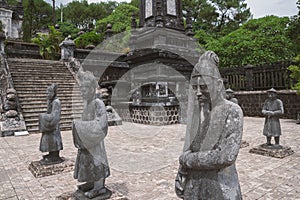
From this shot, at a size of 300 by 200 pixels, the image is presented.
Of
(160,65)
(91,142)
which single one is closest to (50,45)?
(160,65)

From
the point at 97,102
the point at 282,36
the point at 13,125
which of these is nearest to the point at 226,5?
the point at 282,36

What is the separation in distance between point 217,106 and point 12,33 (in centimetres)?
3944

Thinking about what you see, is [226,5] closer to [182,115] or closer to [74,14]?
[182,115]

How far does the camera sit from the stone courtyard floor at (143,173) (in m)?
3.61

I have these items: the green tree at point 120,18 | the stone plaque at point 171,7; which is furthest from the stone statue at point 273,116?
the green tree at point 120,18

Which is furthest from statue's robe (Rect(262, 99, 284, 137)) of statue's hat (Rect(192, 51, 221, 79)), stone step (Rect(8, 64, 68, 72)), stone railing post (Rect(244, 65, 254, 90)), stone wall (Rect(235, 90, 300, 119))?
stone step (Rect(8, 64, 68, 72))

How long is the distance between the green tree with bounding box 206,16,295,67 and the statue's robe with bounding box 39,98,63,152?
1710 centimetres

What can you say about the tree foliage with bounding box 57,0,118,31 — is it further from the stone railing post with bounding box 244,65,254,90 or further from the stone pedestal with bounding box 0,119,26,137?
the stone pedestal with bounding box 0,119,26,137

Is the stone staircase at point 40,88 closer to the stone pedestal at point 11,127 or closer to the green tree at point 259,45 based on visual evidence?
the stone pedestal at point 11,127

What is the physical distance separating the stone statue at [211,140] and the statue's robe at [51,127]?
11.5ft

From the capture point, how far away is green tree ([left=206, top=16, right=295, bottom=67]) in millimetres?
18094

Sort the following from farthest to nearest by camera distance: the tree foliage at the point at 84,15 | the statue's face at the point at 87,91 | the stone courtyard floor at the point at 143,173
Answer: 1. the tree foliage at the point at 84,15
2. the stone courtyard floor at the point at 143,173
3. the statue's face at the point at 87,91

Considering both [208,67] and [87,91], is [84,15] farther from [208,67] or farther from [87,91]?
[208,67]

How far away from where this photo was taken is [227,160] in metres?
1.77
